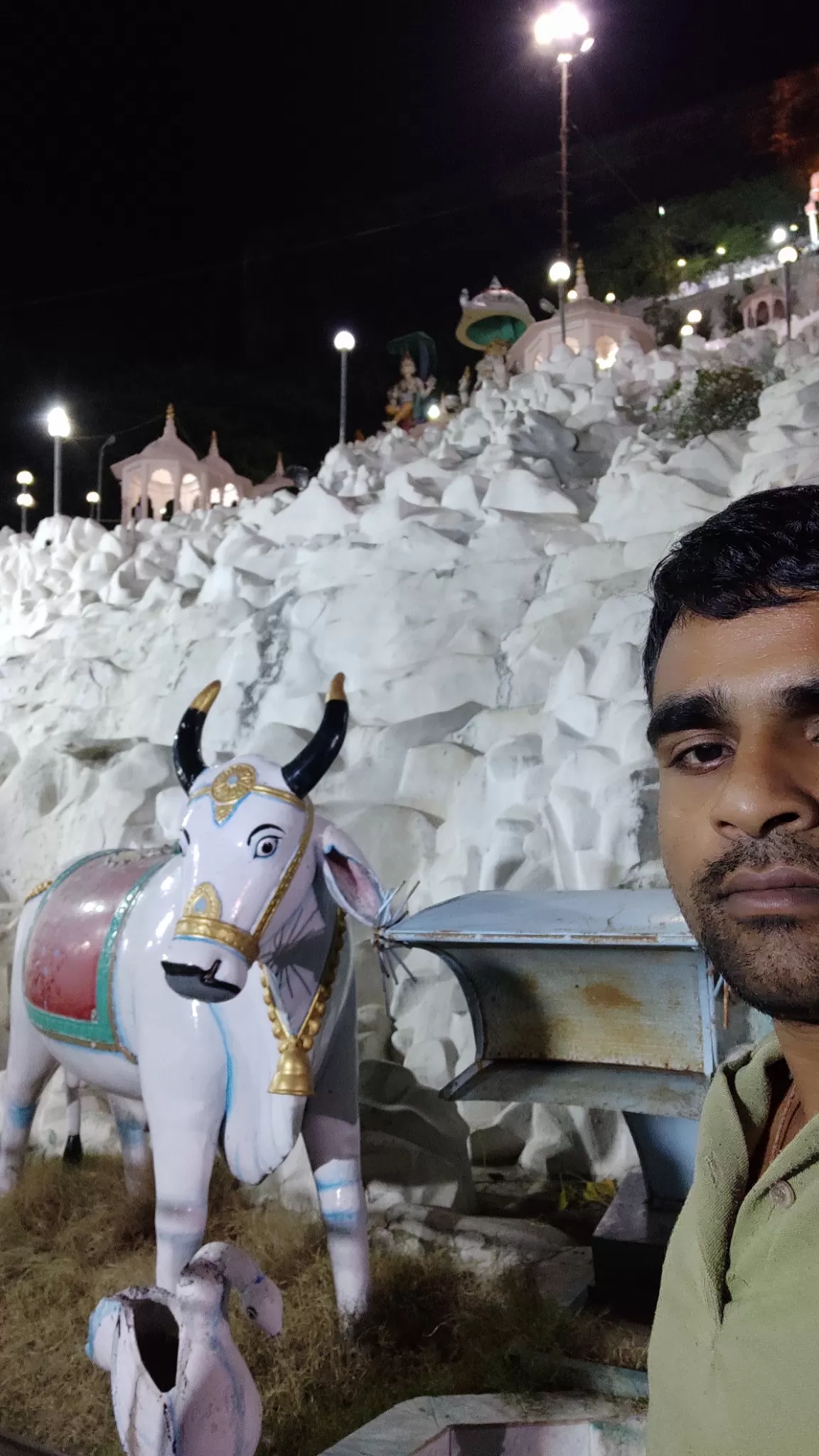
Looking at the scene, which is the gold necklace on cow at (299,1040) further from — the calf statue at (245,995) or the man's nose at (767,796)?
the man's nose at (767,796)

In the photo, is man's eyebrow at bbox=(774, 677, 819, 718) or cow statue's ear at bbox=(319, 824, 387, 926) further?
cow statue's ear at bbox=(319, 824, 387, 926)

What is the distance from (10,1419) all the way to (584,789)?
509 centimetres

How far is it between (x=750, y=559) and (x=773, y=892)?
400mm

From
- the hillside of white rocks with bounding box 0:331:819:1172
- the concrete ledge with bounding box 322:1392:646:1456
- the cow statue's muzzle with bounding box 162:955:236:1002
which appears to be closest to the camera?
the concrete ledge with bounding box 322:1392:646:1456

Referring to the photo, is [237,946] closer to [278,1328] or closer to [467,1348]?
[278,1328]

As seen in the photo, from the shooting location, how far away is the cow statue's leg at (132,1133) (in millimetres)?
4867

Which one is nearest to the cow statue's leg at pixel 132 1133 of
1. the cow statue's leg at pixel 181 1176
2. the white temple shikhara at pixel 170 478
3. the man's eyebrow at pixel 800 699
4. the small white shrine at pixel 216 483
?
the cow statue's leg at pixel 181 1176

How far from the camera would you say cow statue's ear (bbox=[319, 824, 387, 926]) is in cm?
331

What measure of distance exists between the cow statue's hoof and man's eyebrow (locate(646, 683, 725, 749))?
2041 millimetres

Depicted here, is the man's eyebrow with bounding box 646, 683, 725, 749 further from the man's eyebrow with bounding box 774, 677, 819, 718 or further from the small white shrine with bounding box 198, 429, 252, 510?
the small white shrine with bounding box 198, 429, 252, 510

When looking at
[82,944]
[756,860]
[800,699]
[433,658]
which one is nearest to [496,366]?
[433,658]

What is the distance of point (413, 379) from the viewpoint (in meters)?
35.9

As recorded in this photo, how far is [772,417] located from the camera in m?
12.5

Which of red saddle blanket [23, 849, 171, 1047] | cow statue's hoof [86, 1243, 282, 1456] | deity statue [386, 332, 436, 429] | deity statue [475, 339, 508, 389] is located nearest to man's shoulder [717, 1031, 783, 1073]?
cow statue's hoof [86, 1243, 282, 1456]
